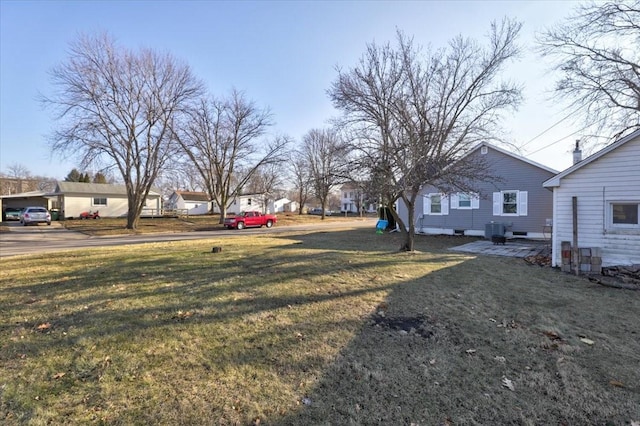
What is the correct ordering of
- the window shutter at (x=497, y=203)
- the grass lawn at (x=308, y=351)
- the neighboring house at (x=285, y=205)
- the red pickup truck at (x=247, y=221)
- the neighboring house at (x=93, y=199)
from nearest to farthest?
1. the grass lawn at (x=308, y=351)
2. the window shutter at (x=497, y=203)
3. the red pickup truck at (x=247, y=221)
4. the neighboring house at (x=93, y=199)
5. the neighboring house at (x=285, y=205)

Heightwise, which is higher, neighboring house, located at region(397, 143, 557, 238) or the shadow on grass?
neighboring house, located at region(397, 143, 557, 238)

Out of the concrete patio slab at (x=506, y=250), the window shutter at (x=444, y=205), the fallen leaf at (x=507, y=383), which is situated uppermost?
the window shutter at (x=444, y=205)

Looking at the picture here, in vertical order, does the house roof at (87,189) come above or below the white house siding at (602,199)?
above

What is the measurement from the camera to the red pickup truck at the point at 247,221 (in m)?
27.5

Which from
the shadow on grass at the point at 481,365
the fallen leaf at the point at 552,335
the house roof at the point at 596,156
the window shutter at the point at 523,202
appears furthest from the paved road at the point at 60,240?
the house roof at the point at 596,156

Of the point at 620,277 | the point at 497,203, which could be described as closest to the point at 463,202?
the point at 497,203

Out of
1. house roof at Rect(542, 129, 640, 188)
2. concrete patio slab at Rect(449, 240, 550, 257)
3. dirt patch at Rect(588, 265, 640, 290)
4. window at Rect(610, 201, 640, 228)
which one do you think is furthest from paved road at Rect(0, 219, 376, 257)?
window at Rect(610, 201, 640, 228)

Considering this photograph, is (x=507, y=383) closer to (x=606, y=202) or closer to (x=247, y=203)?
Result: (x=606, y=202)

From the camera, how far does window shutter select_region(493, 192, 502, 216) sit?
1698 cm

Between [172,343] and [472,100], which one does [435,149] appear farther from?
Answer: [172,343]

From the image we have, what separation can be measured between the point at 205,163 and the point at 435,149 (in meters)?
27.6

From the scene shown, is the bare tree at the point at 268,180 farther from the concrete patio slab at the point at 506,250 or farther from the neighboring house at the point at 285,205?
the concrete patio slab at the point at 506,250

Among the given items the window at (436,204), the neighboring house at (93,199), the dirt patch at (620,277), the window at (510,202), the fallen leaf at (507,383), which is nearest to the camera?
the fallen leaf at (507,383)

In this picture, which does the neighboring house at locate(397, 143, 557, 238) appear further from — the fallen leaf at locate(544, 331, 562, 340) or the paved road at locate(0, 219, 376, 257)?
the paved road at locate(0, 219, 376, 257)
